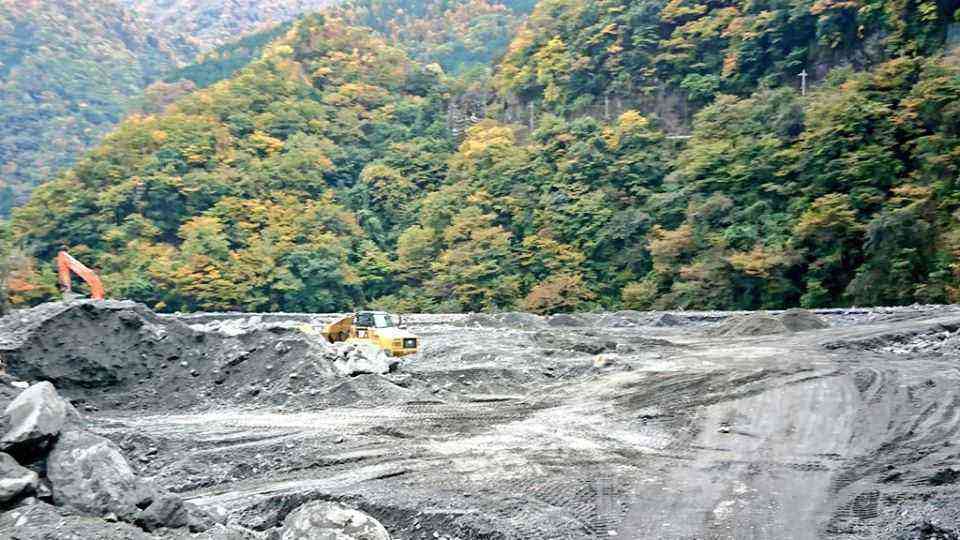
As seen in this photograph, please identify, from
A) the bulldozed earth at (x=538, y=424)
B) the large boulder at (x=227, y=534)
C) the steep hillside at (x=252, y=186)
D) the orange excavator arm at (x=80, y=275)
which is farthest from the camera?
the steep hillside at (x=252, y=186)

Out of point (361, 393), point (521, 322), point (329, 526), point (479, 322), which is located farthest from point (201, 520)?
point (479, 322)

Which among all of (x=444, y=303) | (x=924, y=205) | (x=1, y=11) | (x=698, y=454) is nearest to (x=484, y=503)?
(x=698, y=454)

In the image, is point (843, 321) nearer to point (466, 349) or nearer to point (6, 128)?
point (466, 349)

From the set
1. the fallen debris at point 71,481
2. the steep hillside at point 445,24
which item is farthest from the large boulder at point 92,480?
the steep hillside at point 445,24

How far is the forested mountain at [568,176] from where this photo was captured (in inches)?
1117

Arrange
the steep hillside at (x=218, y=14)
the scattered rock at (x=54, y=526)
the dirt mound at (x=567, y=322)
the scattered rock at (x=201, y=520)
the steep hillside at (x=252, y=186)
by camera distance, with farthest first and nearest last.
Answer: the steep hillside at (x=218, y=14) → the steep hillside at (x=252, y=186) → the dirt mound at (x=567, y=322) → the scattered rock at (x=201, y=520) → the scattered rock at (x=54, y=526)

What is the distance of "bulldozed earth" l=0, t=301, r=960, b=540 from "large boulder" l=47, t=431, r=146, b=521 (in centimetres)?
44

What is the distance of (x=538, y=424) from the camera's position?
41.6ft

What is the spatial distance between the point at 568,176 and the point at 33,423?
1268 inches

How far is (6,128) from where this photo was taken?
7056 centimetres

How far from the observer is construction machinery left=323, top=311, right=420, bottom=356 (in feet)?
65.4

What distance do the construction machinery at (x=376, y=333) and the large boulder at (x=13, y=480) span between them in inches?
Result: 494

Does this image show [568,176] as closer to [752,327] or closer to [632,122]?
[632,122]

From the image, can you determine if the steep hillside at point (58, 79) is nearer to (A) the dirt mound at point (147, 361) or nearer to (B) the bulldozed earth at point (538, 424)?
(A) the dirt mound at point (147, 361)
